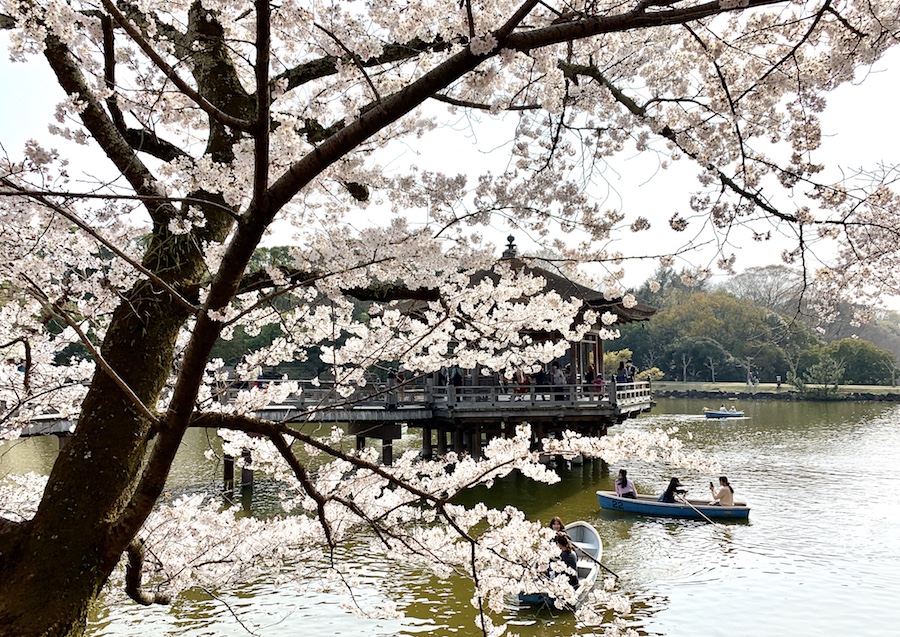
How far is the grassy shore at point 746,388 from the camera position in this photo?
4603cm

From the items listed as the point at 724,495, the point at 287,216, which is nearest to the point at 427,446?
the point at 724,495

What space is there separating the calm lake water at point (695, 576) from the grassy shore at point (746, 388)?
3088cm

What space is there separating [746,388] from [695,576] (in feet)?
148

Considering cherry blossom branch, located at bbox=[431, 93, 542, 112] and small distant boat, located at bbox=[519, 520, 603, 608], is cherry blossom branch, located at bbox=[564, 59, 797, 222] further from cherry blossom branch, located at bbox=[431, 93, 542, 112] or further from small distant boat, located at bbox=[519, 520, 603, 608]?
small distant boat, located at bbox=[519, 520, 603, 608]

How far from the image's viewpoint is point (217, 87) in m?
A: 3.17

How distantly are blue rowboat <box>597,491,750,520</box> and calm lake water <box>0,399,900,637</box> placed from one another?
19cm

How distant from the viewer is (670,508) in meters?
13.3

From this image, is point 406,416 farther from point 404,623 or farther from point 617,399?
point 404,623

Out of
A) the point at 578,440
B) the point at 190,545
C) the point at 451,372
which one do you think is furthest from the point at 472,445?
the point at 578,440

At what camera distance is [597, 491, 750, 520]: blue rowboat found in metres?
12.8

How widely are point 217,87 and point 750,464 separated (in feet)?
68.4

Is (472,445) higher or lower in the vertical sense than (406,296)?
lower

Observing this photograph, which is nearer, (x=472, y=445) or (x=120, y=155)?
(x=120, y=155)

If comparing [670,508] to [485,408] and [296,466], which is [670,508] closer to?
[485,408]
